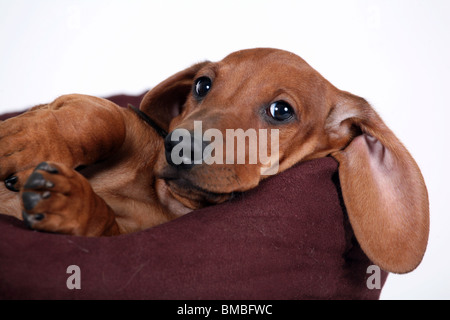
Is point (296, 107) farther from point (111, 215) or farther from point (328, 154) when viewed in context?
point (111, 215)

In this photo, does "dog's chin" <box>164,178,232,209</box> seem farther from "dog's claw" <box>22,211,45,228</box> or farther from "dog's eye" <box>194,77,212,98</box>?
"dog's eye" <box>194,77,212,98</box>

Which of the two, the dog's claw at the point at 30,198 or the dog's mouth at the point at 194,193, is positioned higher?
the dog's claw at the point at 30,198

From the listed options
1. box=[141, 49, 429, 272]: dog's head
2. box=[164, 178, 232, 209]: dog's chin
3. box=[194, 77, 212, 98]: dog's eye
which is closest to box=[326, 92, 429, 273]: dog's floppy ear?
box=[141, 49, 429, 272]: dog's head

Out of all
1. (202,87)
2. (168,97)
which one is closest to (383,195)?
(202,87)

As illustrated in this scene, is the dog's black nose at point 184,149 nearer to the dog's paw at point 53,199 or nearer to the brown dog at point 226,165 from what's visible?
the brown dog at point 226,165

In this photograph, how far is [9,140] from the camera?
5.90 ft

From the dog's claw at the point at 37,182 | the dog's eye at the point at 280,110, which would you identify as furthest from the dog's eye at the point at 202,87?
the dog's claw at the point at 37,182

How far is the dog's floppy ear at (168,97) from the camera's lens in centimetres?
270

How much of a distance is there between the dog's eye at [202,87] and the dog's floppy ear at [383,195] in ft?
2.47

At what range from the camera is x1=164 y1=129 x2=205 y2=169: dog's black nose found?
1.80 meters

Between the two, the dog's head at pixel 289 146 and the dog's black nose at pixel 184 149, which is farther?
the dog's head at pixel 289 146

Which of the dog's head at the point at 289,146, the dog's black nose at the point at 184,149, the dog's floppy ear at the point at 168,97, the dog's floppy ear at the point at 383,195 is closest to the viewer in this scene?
the dog's black nose at the point at 184,149

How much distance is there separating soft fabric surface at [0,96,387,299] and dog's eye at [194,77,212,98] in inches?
25.9
